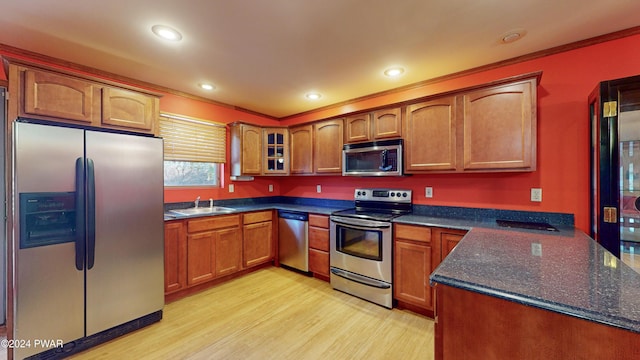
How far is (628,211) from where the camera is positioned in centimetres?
178

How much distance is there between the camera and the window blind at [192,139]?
10.5 feet

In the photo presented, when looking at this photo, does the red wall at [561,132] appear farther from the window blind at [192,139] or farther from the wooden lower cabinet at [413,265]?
the window blind at [192,139]

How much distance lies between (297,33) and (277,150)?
2218 mm

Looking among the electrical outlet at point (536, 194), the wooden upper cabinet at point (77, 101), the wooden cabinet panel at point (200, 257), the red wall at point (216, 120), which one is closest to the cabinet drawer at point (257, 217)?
the wooden cabinet panel at point (200, 257)

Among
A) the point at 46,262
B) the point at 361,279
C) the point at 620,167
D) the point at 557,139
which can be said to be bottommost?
the point at 361,279

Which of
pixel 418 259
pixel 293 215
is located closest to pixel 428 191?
pixel 418 259

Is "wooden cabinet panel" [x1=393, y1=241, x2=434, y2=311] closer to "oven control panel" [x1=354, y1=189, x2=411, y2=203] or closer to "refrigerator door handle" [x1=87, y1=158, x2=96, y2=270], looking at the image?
"oven control panel" [x1=354, y1=189, x2=411, y2=203]

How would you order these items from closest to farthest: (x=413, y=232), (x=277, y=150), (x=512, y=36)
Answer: (x=512, y=36), (x=413, y=232), (x=277, y=150)

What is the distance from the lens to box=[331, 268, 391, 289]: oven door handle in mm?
2635

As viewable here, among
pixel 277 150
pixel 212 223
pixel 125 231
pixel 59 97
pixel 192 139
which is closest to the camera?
pixel 59 97

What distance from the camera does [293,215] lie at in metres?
3.57

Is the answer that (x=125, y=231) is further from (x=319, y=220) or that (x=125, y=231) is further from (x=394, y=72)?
(x=394, y=72)

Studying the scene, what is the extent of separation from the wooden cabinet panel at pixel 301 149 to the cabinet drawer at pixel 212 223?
1.18 m

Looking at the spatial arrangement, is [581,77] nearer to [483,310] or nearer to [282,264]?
[483,310]
